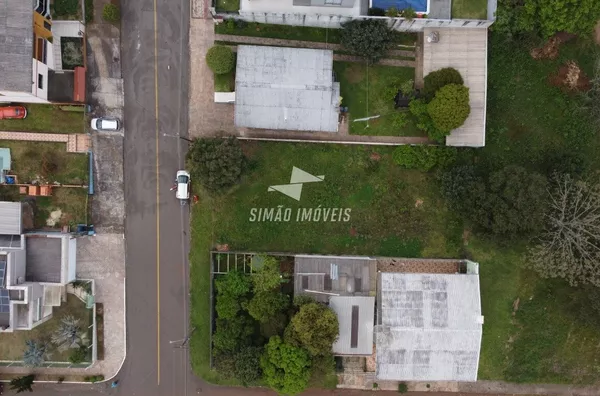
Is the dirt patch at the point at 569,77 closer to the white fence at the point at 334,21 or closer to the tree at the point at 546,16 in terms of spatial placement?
the tree at the point at 546,16

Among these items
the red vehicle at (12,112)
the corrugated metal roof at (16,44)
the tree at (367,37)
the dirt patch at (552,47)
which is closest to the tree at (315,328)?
the tree at (367,37)

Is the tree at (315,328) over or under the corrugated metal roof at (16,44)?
under

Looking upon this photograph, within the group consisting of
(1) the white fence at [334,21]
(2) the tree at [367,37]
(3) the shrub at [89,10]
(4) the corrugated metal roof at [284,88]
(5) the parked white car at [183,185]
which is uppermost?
(3) the shrub at [89,10]

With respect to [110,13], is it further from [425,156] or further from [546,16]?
[546,16]

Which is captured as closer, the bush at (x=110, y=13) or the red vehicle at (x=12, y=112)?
the bush at (x=110, y=13)

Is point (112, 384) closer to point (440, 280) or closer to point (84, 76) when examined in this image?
point (84, 76)

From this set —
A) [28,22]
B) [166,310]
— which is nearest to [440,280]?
[166,310]

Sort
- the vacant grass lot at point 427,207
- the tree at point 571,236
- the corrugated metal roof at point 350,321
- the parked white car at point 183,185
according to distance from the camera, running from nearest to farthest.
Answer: the tree at point 571,236
the corrugated metal roof at point 350,321
the parked white car at point 183,185
the vacant grass lot at point 427,207

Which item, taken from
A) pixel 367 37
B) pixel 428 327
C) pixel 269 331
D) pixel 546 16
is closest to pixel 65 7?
pixel 367 37
